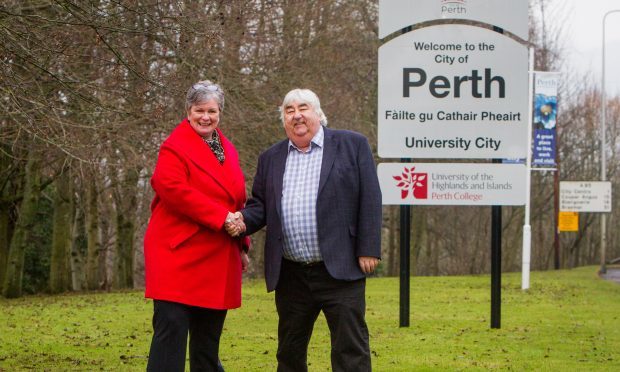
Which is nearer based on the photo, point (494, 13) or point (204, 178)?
point (204, 178)

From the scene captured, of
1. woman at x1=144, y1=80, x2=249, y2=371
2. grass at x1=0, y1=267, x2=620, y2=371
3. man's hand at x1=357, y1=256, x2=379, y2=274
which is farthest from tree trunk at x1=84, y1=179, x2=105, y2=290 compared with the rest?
man's hand at x1=357, y1=256, x2=379, y2=274

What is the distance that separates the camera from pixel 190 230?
588 cm

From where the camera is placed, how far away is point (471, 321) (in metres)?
13.8

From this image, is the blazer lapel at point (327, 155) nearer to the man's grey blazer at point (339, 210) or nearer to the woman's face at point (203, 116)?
the man's grey blazer at point (339, 210)

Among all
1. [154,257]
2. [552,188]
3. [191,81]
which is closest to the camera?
[154,257]

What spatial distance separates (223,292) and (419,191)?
6.07 meters

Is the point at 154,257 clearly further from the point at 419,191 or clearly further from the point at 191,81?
the point at 191,81

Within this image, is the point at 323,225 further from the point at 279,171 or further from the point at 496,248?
the point at 496,248

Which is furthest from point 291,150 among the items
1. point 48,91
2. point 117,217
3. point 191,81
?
point 117,217

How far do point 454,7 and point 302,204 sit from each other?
6322 millimetres

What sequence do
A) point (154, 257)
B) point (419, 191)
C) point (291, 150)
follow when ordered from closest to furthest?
1. point (154, 257)
2. point (291, 150)
3. point (419, 191)

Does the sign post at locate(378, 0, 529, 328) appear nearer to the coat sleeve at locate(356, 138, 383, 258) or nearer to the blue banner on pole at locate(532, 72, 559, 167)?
the coat sleeve at locate(356, 138, 383, 258)

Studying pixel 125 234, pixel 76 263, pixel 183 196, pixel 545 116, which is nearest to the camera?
pixel 183 196

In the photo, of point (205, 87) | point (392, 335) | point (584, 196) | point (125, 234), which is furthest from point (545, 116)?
point (205, 87)
